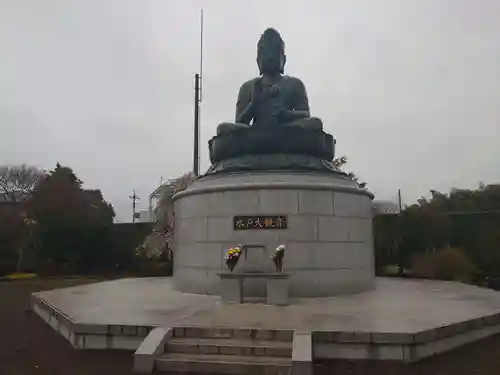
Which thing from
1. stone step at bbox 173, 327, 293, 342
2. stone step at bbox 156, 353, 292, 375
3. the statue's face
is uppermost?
the statue's face

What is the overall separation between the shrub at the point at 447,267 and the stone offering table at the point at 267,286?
977cm

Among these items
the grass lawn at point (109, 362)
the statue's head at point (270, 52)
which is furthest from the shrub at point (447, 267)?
the grass lawn at point (109, 362)

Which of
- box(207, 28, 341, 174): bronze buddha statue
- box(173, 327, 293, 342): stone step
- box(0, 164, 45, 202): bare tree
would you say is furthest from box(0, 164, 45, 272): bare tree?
box(173, 327, 293, 342): stone step

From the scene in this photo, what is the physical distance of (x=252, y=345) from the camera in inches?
219

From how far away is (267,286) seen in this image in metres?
8.05

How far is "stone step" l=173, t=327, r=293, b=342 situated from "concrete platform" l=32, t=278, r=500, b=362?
61 millimetres

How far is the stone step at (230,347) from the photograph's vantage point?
214 inches

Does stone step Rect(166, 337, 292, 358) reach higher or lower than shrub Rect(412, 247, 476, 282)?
lower

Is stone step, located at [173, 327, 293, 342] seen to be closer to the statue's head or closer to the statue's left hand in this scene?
the statue's left hand

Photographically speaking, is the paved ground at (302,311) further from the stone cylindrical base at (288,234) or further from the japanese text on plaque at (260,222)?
the japanese text on plaque at (260,222)

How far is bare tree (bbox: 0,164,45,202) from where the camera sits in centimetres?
3562

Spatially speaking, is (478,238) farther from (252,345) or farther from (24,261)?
(24,261)

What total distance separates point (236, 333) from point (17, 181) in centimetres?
3466

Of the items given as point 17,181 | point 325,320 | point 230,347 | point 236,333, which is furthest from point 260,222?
point 17,181
